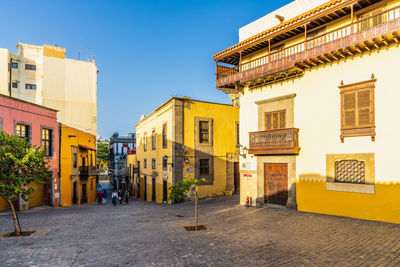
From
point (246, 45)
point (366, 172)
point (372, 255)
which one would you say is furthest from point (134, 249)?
point (246, 45)

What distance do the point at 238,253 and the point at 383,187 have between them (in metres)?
7.68

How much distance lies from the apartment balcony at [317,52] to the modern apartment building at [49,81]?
28.1 m

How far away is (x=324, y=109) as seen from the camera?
13.9 metres

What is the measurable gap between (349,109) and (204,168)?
45.0 feet

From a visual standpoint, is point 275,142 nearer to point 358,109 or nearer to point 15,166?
A: point 358,109

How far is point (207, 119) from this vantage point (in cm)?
2448

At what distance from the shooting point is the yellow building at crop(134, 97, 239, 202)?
23078 millimetres

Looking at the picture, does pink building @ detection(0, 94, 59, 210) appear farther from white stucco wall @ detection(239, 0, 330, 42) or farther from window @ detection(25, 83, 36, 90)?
window @ detection(25, 83, 36, 90)

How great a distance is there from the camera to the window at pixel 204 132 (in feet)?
79.8

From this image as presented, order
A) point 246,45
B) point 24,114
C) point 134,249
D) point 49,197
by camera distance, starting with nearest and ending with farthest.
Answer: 1. point 134,249
2. point 246,45
3. point 24,114
4. point 49,197

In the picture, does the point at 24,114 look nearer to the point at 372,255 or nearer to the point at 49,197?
the point at 49,197

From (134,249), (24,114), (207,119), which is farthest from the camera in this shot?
(207,119)

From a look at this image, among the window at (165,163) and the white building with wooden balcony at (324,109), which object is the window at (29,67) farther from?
the white building with wooden balcony at (324,109)

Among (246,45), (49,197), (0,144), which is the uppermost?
(246,45)
